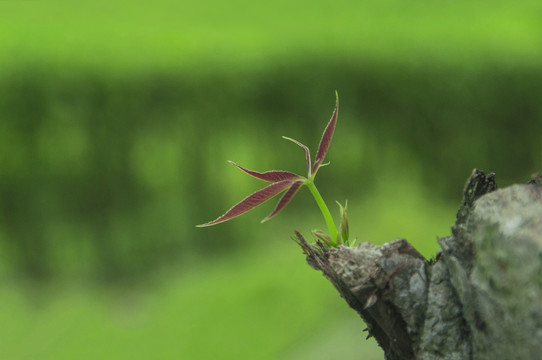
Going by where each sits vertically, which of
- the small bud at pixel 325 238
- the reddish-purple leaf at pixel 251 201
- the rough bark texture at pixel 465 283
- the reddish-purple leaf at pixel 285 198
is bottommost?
the rough bark texture at pixel 465 283

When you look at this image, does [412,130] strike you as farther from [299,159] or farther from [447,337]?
[447,337]

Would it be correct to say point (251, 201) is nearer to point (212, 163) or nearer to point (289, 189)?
point (289, 189)

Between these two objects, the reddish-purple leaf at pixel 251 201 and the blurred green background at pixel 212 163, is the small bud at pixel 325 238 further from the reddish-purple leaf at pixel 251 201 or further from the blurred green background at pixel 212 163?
the blurred green background at pixel 212 163

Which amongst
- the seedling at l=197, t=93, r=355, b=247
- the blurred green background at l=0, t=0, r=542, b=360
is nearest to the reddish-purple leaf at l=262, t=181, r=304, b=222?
the seedling at l=197, t=93, r=355, b=247

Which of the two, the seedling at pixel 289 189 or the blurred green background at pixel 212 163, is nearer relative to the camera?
the seedling at pixel 289 189

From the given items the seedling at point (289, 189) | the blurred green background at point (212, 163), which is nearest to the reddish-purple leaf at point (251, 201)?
the seedling at point (289, 189)

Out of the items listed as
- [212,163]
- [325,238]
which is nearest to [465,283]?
[325,238]

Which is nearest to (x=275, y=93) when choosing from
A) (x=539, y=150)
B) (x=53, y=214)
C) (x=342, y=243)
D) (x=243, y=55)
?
(x=243, y=55)
